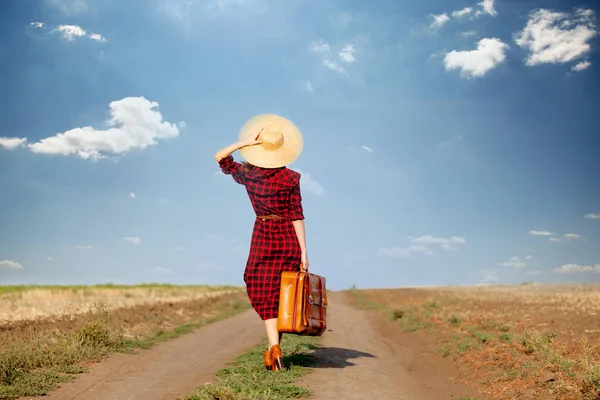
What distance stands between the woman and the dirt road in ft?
4.14

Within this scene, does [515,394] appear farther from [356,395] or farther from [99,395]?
[99,395]

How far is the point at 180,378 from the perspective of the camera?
31.4 ft

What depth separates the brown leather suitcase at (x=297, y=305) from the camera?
857cm

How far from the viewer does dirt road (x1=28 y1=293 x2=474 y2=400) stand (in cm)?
841

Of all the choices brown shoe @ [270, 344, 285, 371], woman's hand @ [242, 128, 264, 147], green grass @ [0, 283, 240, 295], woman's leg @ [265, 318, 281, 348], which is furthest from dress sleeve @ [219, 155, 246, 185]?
green grass @ [0, 283, 240, 295]

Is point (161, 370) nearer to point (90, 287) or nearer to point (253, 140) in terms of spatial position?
point (253, 140)

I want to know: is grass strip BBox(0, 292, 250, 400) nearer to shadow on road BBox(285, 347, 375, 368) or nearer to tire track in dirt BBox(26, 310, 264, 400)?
tire track in dirt BBox(26, 310, 264, 400)

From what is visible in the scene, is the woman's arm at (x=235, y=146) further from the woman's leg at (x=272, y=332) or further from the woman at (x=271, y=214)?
the woman's leg at (x=272, y=332)

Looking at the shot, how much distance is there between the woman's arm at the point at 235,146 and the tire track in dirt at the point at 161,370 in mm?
Answer: 3379

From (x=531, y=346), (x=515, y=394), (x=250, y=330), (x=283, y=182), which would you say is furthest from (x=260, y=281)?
(x=250, y=330)

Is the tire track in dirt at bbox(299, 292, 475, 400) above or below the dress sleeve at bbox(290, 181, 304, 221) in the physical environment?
below

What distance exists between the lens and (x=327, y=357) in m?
Answer: 11.0

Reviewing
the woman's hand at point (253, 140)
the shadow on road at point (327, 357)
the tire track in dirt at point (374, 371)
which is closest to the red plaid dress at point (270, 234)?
the woman's hand at point (253, 140)

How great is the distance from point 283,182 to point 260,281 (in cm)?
153
